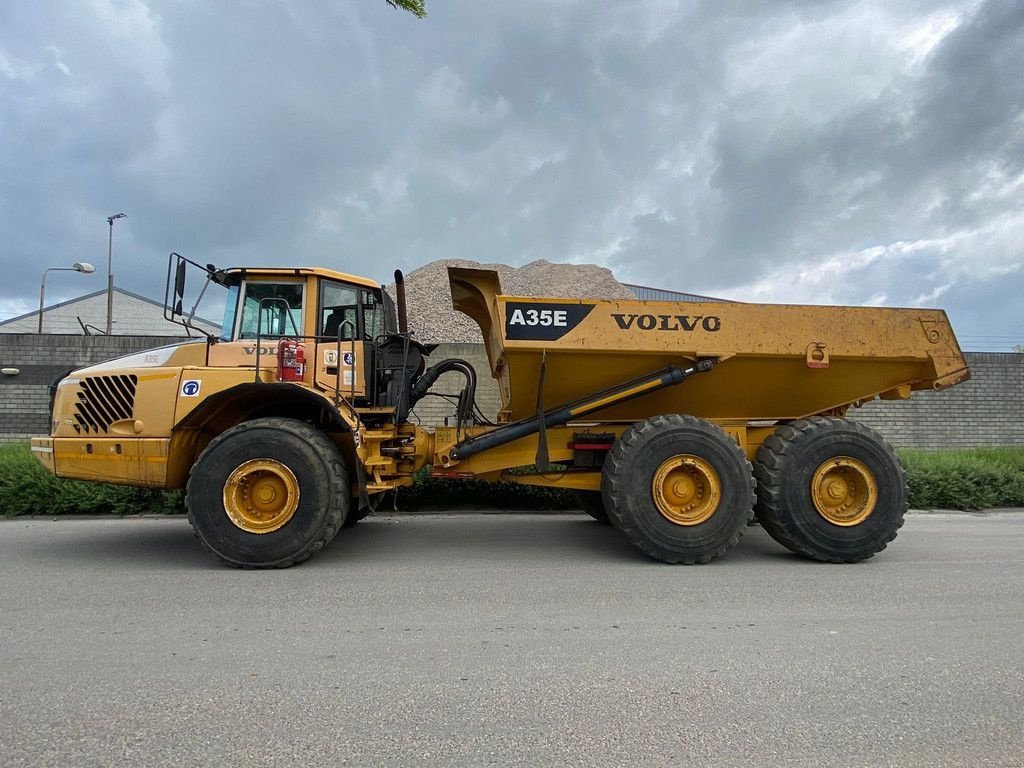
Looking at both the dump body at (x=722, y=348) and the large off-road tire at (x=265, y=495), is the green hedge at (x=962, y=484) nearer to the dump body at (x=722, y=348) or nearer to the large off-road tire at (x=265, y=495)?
the dump body at (x=722, y=348)

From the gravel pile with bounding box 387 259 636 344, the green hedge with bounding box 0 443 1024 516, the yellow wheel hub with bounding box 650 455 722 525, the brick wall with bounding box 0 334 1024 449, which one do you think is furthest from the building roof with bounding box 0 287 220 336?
the yellow wheel hub with bounding box 650 455 722 525

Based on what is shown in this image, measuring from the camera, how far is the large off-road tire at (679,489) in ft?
16.6

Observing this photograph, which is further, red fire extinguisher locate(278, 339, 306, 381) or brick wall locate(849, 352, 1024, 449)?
brick wall locate(849, 352, 1024, 449)

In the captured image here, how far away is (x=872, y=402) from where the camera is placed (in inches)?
495

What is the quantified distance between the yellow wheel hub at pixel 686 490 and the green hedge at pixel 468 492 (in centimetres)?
298

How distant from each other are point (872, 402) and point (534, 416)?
9.97 meters

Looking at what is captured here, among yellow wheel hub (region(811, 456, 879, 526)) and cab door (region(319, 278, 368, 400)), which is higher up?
cab door (region(319, 278, 368, 400))

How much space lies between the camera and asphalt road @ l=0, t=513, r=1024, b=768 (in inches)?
91.3

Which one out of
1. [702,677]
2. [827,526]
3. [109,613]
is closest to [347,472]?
[109,613]

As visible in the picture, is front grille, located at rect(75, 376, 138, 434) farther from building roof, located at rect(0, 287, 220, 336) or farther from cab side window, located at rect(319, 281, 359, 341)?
building roof, located at rect(0, 287, 220, 336)

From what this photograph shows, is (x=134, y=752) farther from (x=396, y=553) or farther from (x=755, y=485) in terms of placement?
(x=755, y=485)

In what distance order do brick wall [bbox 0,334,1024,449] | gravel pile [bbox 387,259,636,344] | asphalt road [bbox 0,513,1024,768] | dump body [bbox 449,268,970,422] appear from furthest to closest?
1. gravel pile [bbox 387,259,636,344]
2. brick wall [bbox 0,334,1024,449]
3. dump body [bbox 449,268,970,422]
4. asphalt road [bbox 0,513,1024,768]

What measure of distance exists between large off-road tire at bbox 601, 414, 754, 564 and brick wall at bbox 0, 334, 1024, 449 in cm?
546

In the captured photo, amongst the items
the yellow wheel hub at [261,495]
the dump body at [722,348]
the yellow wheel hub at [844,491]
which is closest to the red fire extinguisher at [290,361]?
the yellow wheel hub at [261,495]
